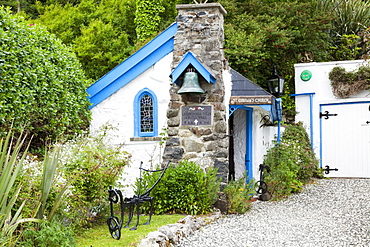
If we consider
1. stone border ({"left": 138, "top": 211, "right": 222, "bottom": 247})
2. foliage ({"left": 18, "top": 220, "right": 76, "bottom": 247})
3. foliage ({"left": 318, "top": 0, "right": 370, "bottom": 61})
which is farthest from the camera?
foliage ({"left": 318, "top": 0, "right": 370, "bottom": 61})

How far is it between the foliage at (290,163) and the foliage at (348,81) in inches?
58.7

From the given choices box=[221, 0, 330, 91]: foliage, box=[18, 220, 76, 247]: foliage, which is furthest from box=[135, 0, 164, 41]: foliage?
box=[18, 220, 76, 247]: foliage

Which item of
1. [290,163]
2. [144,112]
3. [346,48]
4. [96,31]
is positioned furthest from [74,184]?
[346,48]

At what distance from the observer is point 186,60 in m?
8.52

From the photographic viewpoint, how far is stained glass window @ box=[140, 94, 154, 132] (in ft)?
30.8

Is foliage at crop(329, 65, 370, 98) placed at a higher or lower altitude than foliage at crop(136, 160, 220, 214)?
higher

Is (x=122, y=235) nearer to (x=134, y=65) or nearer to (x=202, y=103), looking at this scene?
(x=202, y=103)

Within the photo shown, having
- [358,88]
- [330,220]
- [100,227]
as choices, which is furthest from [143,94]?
[358,88]

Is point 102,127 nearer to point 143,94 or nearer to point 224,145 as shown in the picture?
point 143,94

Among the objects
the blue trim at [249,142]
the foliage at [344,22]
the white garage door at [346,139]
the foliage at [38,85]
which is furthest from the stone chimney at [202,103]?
the foliage at [344,22]

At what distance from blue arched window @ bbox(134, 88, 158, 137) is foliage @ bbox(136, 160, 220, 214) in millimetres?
1552

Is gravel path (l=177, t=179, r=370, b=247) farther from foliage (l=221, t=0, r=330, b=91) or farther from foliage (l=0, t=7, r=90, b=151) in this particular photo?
foliage (l=221, t=0, r=330, b=91)

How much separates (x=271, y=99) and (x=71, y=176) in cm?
440

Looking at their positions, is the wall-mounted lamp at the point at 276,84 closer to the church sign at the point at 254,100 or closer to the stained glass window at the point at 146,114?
the church sign at the point at 254,100
